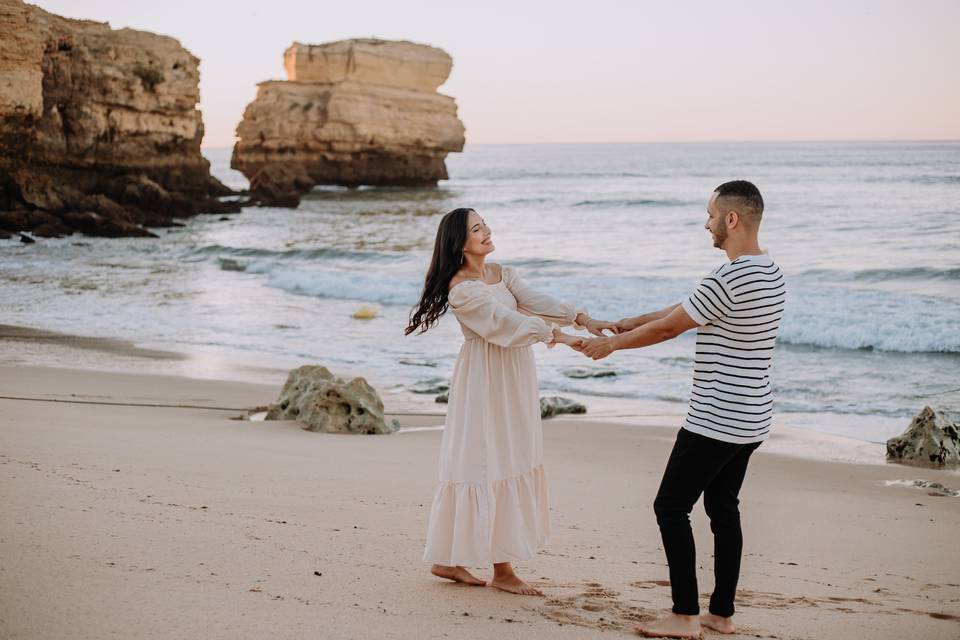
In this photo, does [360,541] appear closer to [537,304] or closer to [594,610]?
[594,610]

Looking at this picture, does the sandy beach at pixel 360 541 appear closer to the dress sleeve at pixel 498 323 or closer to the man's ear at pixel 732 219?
the dress sleeve at pixel 498 323

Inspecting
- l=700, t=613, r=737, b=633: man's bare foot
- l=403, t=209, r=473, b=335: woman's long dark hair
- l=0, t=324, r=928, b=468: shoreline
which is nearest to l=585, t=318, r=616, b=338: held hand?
l=403, t=209, r=473, b=335: woman's long dark hair

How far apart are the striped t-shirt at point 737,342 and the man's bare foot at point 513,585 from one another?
104 cm

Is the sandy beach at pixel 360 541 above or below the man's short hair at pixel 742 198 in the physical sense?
below

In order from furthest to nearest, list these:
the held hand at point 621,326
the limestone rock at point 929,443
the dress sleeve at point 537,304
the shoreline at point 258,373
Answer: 1. the shoreline at point 258,373
2. the limestone rock at point 929,443
3. the held hand at point 621,326
4. the dress sleeve at point 537,304

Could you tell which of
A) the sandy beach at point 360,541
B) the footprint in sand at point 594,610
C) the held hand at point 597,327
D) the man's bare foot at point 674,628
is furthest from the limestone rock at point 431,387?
the man's bare foot at point 674,628

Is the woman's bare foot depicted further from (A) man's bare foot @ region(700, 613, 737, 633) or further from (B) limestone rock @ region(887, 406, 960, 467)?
(B) limestone rock @ region(887, 406, 960, 467)

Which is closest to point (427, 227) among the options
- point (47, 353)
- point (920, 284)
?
point (920, 284)

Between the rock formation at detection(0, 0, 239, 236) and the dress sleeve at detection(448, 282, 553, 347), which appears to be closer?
the dress sleeve at detection(448, 282, 553, 347)

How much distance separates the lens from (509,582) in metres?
3.98

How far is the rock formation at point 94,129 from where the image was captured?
27969mm

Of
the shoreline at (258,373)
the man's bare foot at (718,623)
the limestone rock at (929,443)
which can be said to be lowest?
the shoreline at (258,373)

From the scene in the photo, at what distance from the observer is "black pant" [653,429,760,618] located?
3.43 metres

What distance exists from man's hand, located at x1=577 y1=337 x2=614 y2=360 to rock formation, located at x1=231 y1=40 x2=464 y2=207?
51.1 metres
